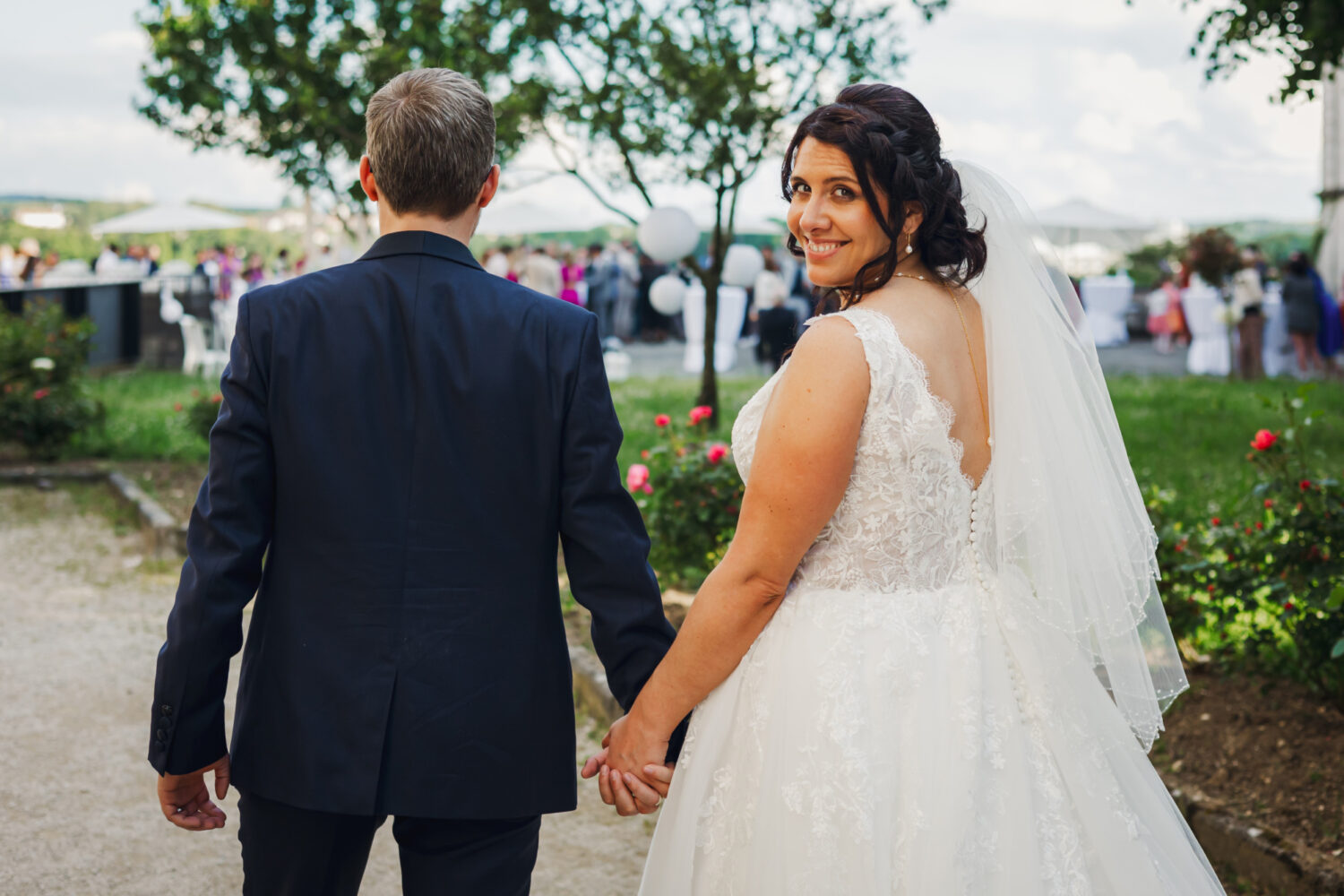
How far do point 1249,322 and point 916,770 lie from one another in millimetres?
16498

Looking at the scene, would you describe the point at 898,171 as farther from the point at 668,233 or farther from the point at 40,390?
the point at 40,390

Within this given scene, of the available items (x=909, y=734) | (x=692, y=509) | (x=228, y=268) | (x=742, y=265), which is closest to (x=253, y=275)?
(x=228, y=268)

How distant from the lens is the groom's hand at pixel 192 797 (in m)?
2.13

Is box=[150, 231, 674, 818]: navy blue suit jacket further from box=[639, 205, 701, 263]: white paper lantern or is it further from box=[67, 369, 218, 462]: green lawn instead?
box=[67, 369, 218, 462]: green lawn

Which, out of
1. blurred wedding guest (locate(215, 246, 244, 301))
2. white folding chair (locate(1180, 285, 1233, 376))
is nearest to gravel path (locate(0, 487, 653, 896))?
white folding chair (locate(1180, 285, 1233, 376))

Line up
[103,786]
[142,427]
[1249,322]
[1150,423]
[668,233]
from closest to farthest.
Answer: [103,786]
[668,233]
[1150,423]
[142,427]
[1249,322]

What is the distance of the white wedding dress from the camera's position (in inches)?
81.4

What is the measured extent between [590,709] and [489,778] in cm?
277

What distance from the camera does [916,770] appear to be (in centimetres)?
209

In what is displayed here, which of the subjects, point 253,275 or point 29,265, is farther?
point 253,275

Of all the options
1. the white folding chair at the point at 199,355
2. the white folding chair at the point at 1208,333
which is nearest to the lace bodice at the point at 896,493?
the white folding chair at the point at 199,355

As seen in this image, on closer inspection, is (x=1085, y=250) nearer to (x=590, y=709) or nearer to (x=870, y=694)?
(x=590, y=709)

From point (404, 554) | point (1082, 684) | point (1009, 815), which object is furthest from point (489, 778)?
point (1082, 684)

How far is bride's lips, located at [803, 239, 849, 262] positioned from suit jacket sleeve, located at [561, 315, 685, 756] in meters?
0.47
